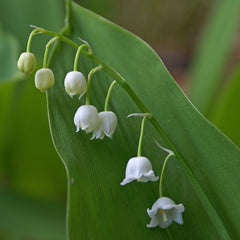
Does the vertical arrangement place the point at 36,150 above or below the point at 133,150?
below

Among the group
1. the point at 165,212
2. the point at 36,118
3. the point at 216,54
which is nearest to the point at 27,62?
the point at 165,212

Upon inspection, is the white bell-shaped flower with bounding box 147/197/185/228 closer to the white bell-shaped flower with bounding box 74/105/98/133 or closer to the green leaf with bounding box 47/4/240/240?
the green leaf with bounding box 47/4/240/240

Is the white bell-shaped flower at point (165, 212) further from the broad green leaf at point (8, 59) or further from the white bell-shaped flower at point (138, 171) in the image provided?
the broad green leaf at point (8, 59)

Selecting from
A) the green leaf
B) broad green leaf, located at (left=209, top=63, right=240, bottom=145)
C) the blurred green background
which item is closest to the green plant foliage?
the blurred green background

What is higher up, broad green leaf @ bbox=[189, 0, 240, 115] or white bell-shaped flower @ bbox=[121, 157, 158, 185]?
white bell-shaped flower @ bbox=[121, 157, 158, 185]

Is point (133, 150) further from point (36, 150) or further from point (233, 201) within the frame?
point (36, 150)

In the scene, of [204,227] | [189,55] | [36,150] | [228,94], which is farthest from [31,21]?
[189,55]

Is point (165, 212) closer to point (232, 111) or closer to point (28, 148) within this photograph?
point (232, 111)
